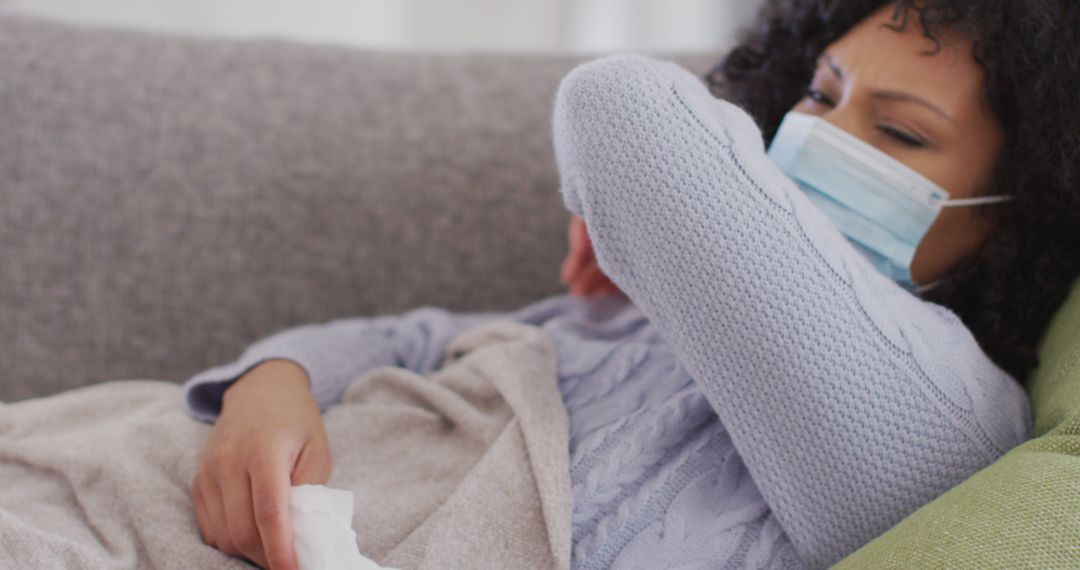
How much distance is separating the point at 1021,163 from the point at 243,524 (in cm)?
75

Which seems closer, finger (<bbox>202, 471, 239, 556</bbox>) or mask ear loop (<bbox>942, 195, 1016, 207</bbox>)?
finger (<bbox>202, 471, 239, 556</bbox>)

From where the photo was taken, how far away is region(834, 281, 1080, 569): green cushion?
54 cm

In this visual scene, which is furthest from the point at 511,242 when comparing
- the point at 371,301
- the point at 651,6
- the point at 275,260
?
the point at 651,6

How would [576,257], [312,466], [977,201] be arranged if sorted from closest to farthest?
[312,466] → [977,201] → [576,257]

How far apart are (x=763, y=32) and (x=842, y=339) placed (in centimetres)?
59

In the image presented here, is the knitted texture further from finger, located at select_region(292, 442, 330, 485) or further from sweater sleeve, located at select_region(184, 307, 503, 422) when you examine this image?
finger, located at select_region(292, 442, 330, 485)

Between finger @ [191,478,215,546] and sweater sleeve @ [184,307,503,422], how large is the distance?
147mm

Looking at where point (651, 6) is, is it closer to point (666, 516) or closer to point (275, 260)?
point (275, 260)

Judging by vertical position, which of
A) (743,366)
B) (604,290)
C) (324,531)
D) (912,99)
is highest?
(912,99)

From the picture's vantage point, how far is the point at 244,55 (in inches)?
47.7

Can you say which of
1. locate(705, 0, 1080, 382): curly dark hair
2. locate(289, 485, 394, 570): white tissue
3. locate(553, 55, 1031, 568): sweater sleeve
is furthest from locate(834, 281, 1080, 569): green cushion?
locate(289, 485, 394, 570): white tissue

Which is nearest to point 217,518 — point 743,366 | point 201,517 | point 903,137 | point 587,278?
point 201,517

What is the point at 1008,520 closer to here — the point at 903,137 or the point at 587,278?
the point at 903,137

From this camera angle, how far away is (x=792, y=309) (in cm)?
65
